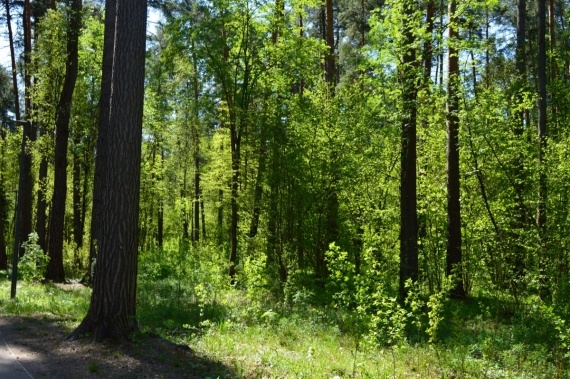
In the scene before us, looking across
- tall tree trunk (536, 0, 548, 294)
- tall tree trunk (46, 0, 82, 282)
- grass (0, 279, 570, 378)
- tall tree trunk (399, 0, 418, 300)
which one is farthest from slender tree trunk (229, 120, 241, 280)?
tall tree trunk (536, 0, 548, 294)

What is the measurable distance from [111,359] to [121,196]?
2204 millimetres

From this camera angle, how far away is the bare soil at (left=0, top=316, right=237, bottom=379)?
5703mm

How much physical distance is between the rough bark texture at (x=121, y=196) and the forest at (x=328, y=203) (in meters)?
0.03

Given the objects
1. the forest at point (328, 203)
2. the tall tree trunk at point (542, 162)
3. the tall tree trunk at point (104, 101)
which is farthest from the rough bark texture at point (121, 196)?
the tall tree trunk at point (542, 162)

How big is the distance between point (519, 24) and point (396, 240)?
7.61 m

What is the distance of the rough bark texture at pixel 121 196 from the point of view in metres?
6.68

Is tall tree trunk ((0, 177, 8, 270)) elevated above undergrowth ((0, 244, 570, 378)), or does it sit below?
above

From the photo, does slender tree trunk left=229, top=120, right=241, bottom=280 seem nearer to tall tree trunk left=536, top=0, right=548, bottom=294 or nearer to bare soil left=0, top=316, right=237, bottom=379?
bare soil left=0, top=316, right=237, bottom=379

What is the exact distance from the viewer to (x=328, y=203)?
12930 mm

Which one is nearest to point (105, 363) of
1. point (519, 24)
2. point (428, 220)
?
point (428, 220)

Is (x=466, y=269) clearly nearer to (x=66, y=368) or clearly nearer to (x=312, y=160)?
(x=312, y=160)

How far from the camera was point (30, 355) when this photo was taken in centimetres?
653

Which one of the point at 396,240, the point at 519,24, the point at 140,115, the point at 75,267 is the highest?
the point at 519,24

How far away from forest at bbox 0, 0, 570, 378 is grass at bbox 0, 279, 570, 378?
0.05 m
